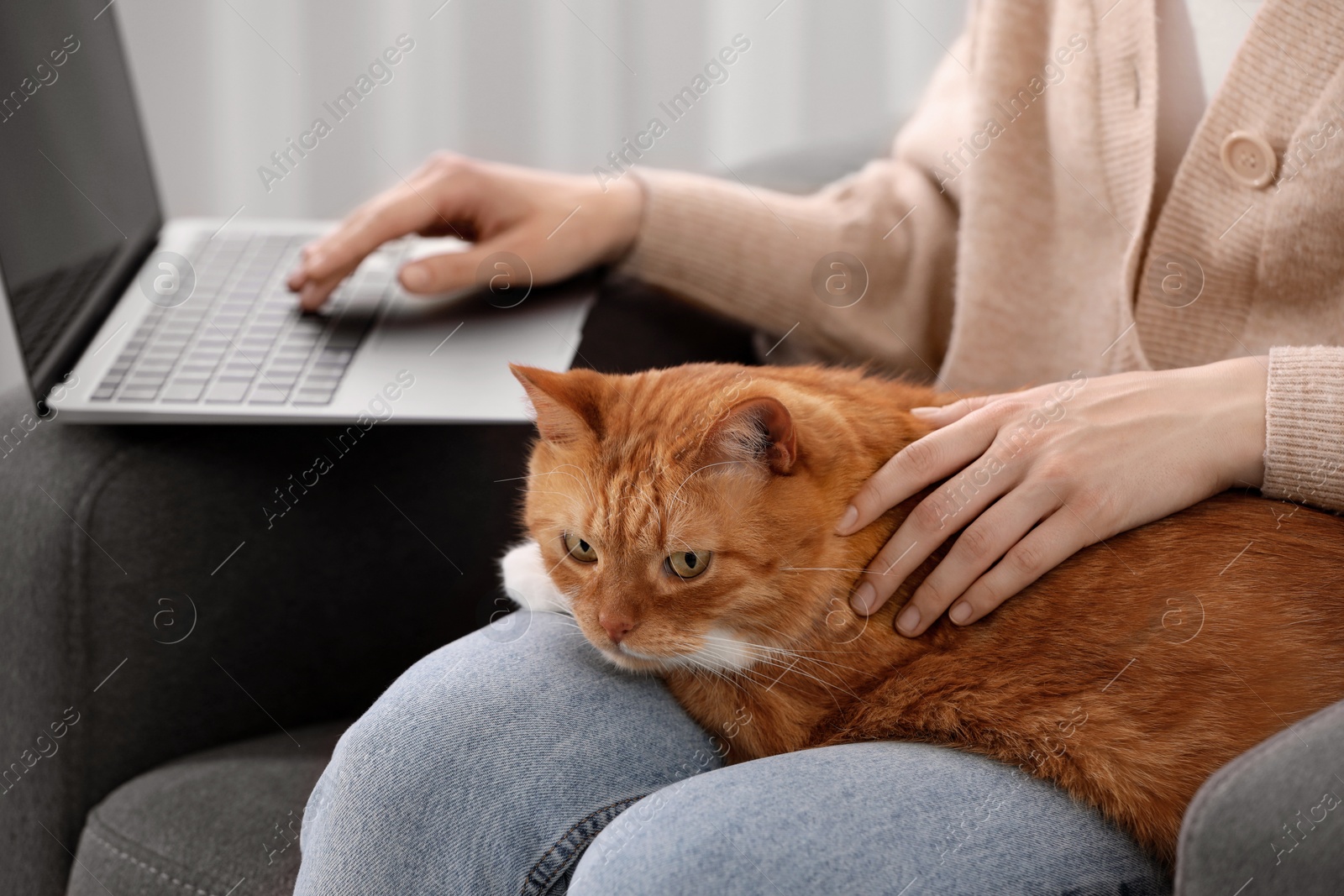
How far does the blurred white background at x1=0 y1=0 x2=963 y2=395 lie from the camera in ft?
7.73

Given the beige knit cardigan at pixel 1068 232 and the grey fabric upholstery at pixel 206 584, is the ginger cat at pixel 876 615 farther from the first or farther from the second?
the grey fabric upholstery at pixel 206 584

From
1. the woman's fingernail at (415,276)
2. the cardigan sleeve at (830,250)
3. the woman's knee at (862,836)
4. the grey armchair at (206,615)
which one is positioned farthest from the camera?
the cardigan sleeve at (830,250)

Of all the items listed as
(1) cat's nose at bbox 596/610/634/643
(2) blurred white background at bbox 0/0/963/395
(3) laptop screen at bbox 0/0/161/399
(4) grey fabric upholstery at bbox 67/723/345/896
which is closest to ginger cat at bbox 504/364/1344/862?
(1) cat's nose at bbox 596/610/634/643

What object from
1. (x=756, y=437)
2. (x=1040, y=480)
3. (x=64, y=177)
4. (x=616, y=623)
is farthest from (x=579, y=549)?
(x=64, y=177)

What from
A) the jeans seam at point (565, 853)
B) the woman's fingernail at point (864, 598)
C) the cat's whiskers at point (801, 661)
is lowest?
the jeans seam at point (565, 853)

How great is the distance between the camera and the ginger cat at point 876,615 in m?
0.85

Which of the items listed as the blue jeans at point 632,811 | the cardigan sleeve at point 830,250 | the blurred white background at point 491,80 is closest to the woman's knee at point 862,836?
the blue jeans at point 632,811

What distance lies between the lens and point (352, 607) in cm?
134

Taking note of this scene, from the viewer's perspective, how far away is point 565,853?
32.6 inches

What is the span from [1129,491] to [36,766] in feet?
4.04

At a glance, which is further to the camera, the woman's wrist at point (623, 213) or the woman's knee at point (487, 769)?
the woman's wrist at point (623, 213)

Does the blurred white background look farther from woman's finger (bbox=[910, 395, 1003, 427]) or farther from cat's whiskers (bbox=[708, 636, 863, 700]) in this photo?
cat's whiskers (bbox=[708, 636, 863, 700])

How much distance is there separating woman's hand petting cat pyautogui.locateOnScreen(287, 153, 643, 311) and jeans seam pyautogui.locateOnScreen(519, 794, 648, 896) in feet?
2.62

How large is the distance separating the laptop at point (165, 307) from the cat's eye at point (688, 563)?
352mm
